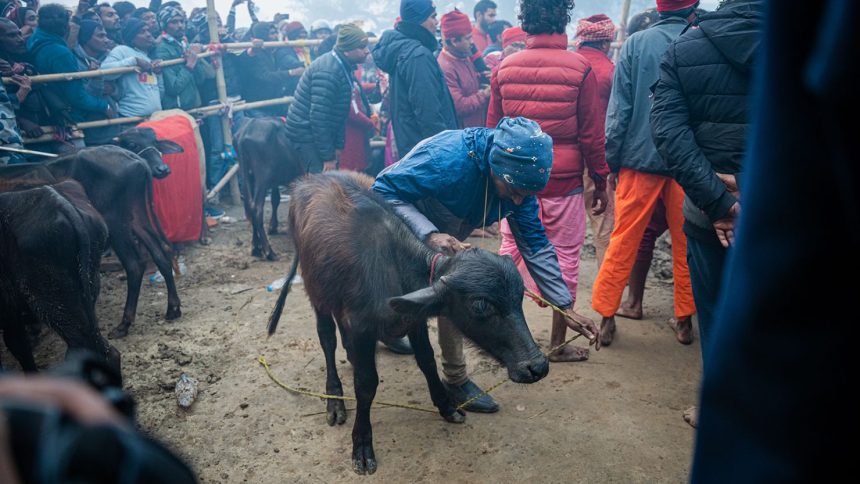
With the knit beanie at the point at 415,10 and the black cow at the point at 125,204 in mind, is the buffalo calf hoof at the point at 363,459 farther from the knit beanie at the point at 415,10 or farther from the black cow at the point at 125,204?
the knit beanie at the point at 415,10

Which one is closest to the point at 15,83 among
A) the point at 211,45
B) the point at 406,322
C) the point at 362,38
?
the point at 211,45

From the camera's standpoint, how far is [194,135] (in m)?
7.39

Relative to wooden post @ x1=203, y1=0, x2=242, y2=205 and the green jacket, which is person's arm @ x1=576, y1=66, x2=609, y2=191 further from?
wooden post @ x1=203, y1=0, x2=242, y2=205

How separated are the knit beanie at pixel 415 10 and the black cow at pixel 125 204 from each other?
316 centimetres

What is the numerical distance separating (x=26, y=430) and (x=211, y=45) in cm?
913

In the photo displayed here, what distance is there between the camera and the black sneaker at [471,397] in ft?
13.1

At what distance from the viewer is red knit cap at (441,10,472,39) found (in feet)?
23.3

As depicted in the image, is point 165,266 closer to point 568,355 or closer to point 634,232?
point 568,355

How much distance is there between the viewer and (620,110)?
14.3 ft

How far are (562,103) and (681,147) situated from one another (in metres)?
1.43

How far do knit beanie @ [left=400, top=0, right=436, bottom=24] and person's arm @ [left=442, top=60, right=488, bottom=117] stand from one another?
1109 mm

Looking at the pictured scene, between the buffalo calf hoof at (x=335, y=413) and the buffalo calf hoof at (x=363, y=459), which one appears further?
the buffalo calf hoof at (x=335, y=413)

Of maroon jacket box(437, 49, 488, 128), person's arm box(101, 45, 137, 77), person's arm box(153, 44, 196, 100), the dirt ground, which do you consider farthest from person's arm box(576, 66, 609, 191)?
person's arm box(153, 44, 196, 100)

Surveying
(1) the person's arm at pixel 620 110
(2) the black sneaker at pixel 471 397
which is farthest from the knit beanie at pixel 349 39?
(2) the black sneaker at pixel 471 397
